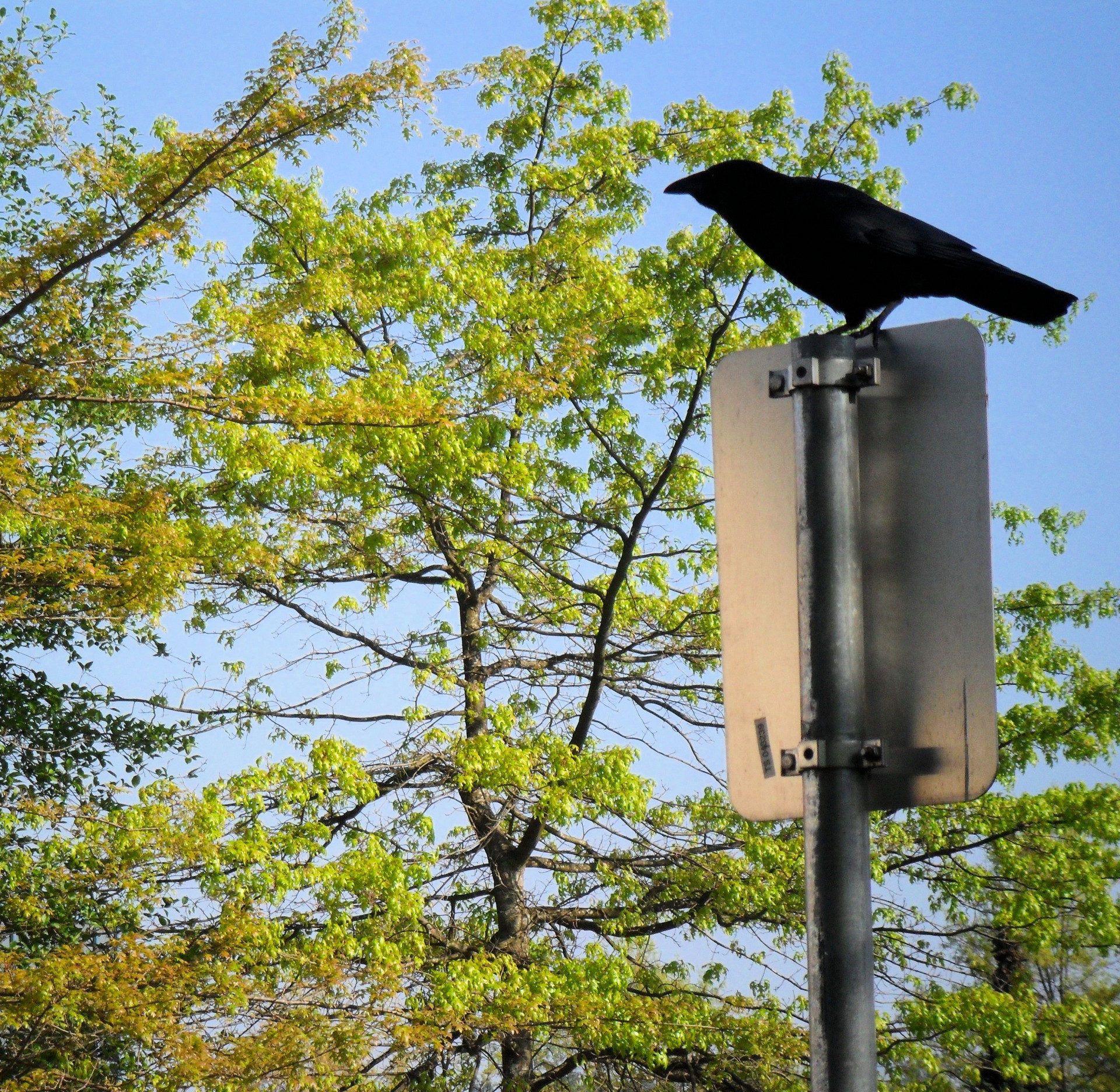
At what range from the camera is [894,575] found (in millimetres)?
1476

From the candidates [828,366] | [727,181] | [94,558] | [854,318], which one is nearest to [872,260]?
[854,318]

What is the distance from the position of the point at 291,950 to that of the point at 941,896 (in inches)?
256

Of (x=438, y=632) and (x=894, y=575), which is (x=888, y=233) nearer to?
(x=894, y=575)

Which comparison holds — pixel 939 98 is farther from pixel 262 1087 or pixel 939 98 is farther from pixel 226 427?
pixel 262 1087

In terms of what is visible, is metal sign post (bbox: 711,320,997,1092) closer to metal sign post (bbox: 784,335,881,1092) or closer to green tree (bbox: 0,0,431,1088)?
metal sign post (bbox: 784,335,881,1092)

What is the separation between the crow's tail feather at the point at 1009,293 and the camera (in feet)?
6.52

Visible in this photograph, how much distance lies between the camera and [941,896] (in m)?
11.7

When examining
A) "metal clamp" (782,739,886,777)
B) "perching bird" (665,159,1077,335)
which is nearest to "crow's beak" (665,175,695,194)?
"perching bird" (665,159,1077,335)

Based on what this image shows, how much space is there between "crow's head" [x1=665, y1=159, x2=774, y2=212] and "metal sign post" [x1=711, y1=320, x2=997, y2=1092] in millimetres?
1002

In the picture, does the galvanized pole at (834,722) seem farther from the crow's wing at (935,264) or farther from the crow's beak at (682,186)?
the crow's beak at (682,186)

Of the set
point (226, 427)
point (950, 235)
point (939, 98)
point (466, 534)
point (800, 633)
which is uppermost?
point (939, 98)

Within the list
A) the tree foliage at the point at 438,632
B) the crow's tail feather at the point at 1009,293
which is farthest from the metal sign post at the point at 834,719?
the tree foliage at the point at 438,632

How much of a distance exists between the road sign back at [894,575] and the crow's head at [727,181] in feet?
3.26

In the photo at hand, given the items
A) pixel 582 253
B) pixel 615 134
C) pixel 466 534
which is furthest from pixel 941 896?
pixel 615 134
